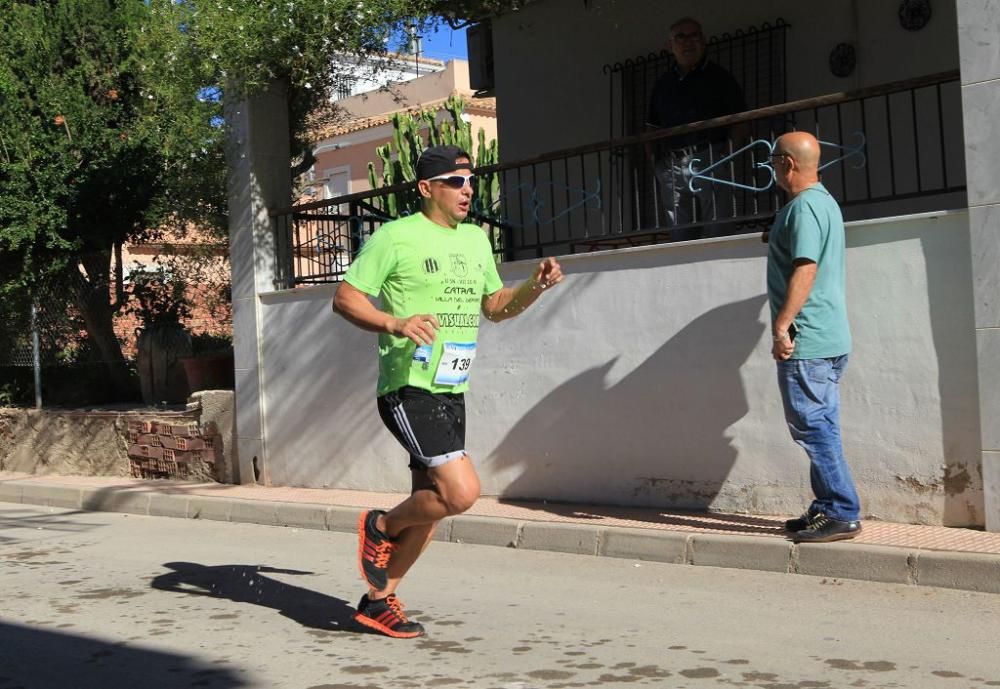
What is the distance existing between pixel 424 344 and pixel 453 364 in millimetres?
287

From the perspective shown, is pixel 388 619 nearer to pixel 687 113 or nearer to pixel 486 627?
pixel 486 627

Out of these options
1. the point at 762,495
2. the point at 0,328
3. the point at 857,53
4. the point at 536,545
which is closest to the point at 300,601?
the point at 536,545

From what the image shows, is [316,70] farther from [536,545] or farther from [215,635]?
[215,635]

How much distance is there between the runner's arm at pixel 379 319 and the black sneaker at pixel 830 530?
266 cm

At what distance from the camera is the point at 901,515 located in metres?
7.14

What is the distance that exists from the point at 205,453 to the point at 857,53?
6.64 metres

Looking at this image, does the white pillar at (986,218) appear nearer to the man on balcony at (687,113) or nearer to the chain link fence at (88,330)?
the man on balcony at (687,113)

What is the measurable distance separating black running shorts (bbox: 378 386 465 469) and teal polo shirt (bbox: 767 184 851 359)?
88.5 inches

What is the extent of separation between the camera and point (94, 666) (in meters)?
5.04

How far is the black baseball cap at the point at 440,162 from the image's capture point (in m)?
5.30

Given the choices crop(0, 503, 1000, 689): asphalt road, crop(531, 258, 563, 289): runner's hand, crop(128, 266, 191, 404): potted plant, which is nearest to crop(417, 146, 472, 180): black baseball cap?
crop(531, 258, 563, 289): runner's hand

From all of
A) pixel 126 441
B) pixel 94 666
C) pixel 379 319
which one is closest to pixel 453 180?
pixel 379 319

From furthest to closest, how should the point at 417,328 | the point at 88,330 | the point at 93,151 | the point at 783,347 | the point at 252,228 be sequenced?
the point at 88,330
the point at 93,151
the point at 252,228
the point at 783,347
the point at 417,328

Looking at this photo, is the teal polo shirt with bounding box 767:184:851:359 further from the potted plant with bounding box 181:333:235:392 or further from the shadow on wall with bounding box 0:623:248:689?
the potted plant with bounding box 181:333:235:392
